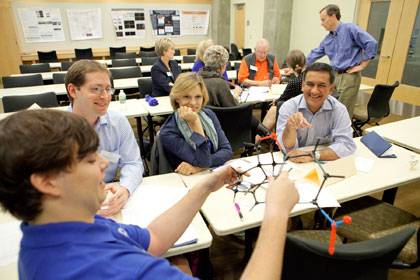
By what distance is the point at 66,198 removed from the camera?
0.66 meters

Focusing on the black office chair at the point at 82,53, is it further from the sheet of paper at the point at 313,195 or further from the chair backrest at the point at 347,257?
the chair backrest at the point at 347,257

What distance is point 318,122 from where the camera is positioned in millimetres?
2225

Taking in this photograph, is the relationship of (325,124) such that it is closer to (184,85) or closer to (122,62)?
(184,85)

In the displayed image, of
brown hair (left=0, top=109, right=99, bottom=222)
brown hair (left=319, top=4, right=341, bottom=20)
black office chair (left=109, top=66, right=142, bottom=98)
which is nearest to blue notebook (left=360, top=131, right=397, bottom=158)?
brown hair (left=0, top=109, right=99, bottom=222)

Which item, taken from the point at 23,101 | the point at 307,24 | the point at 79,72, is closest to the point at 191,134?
the point at 79,72

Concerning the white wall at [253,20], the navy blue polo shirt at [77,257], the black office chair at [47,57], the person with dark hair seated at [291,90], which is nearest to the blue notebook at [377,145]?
the person with dark hair seated at [291,90]

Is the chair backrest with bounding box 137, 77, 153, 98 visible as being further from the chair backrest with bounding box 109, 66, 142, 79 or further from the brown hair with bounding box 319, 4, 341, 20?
the brown hair with bounding box 319, 4, 341, 20

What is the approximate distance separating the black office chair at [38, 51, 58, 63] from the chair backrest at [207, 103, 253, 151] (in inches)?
278

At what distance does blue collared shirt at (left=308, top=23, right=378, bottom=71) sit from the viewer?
384cm

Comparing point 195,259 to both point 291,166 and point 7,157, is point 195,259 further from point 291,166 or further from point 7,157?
point 7,157

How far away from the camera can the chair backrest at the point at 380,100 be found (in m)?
3.61

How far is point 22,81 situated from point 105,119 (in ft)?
12.1

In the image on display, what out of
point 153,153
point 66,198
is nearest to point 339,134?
point 153,153

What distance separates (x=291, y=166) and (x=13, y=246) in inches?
61.4
